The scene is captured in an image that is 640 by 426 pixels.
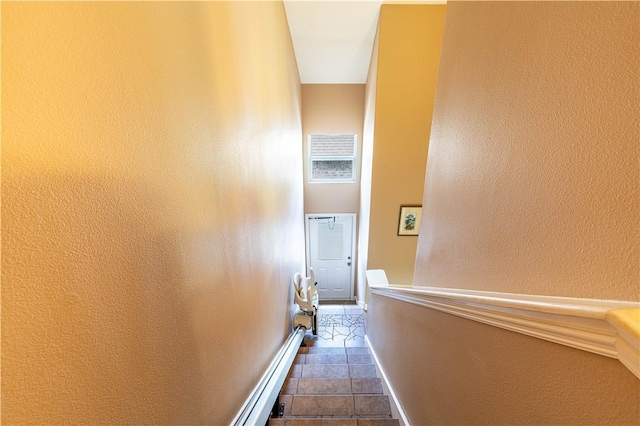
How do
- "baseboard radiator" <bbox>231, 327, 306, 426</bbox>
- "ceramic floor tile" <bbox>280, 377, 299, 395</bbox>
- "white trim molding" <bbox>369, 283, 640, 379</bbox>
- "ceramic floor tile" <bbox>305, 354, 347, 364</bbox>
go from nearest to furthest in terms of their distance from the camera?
"white trim molding" <bbox>369, 283, 640, 379</bbox> → "baseboard radiator" <bbox>231, 327, 306, 426</bbox> → "ceramic floor tile" <bbox>280, 377, 299, 395</bbox> → "ceramic floor tile" <bbox>305, 354, 347, 364</bbox>

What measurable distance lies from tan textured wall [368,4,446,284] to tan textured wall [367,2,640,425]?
2.22 metres

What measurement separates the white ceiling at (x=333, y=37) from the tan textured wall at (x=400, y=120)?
259 mm

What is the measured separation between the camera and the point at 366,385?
6.90 feet

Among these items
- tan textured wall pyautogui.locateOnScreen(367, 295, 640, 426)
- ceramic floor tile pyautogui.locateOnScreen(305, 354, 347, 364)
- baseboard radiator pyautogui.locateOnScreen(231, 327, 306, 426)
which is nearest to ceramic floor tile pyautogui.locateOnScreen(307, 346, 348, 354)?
ceramic floor tile pyautogui.locateOnScreen(305, 354, 347, 364)

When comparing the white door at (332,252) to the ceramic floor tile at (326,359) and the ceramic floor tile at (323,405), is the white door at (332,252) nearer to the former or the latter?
the ceramic floor tile at (326,359)

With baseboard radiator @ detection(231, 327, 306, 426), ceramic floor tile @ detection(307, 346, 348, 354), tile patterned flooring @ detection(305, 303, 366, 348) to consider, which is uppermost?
baseboard radiator @ detection(231, 327, 306, 426)

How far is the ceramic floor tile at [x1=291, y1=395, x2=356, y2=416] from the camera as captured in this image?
1.73 metres

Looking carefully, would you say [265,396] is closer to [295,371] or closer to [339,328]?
[295,371]

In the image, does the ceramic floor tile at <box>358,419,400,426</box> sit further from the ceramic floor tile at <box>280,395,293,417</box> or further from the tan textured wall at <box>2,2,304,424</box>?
the tan textured wall at <box>2,2,304,424</box>

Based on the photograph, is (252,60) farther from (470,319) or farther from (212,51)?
(470,319)

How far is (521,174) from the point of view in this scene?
0.67m

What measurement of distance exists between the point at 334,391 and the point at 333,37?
13.9 feet

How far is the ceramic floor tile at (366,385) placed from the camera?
6.74 ft

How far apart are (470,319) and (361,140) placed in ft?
14.3
